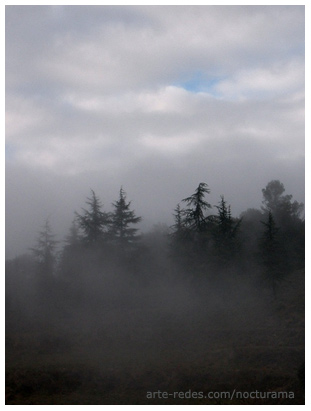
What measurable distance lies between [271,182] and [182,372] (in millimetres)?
31191

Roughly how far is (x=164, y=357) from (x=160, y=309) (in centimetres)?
1062

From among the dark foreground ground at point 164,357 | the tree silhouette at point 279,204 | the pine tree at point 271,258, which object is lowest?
the dark foreground ground at point 164,357

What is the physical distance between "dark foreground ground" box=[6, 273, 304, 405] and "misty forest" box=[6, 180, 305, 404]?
68 mm

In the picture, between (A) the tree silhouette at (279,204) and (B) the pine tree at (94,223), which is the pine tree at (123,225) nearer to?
(B) the pine tree at (94,223)

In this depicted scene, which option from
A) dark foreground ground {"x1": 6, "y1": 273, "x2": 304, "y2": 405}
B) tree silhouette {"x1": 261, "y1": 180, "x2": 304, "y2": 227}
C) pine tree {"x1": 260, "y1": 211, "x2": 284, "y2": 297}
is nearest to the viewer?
dark foreground ground {"x1": 6, "y1": 273, "x2": 304, "y2": 405}

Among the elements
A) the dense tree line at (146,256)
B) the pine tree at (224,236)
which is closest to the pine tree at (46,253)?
the dense tree line at (146,256)

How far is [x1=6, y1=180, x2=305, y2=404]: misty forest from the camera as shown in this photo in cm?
1597

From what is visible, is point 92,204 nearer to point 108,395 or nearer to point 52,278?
point 52,278

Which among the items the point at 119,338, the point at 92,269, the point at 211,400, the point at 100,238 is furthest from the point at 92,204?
the point at 211,400

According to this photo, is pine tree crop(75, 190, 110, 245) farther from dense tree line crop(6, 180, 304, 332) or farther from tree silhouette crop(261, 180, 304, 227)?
tree silhouette crop(261, 180, 304, 227)

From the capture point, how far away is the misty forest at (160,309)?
16.0 metres

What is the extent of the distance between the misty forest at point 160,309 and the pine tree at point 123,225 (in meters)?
0.09

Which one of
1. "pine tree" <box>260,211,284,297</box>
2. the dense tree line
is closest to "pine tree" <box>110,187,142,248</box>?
the dense tree line

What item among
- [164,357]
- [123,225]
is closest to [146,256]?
[123,225]
